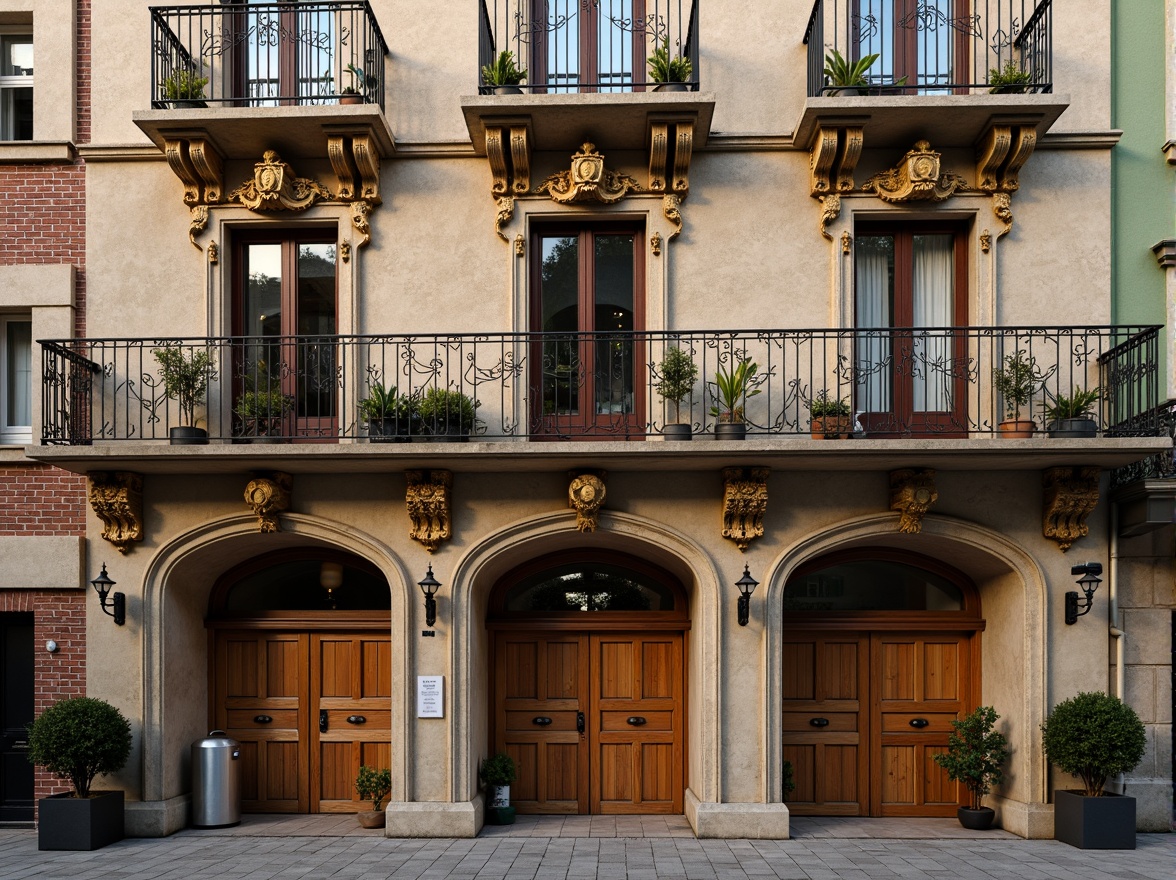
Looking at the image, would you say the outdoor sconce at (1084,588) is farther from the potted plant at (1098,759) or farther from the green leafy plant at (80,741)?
the green leafy plant at (80,741)

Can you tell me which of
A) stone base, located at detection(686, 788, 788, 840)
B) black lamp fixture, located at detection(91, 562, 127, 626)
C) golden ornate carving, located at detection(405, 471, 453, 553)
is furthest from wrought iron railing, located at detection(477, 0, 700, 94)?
stone base, located at detection(686, 788, 788, 840)

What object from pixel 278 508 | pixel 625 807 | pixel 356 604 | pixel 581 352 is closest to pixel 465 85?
pixel 581 352

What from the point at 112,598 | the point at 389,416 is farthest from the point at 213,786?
the point at 389,416

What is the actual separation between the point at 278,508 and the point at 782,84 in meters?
7.31

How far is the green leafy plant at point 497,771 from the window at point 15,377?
6.62 meters

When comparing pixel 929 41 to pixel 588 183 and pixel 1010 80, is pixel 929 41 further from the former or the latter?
pixel 588 183

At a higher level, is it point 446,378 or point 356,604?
point 446,378

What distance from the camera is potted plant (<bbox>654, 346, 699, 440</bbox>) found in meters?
10.7

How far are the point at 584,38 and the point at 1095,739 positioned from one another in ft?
30.3

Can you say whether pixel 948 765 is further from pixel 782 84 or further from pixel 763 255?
pixel 782 84

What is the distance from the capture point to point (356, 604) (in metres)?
12.5

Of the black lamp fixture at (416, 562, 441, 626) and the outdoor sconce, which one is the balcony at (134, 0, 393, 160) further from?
the outdoor sconce

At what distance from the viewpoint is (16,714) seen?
39.1ft

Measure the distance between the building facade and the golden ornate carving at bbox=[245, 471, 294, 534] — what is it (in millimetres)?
48
